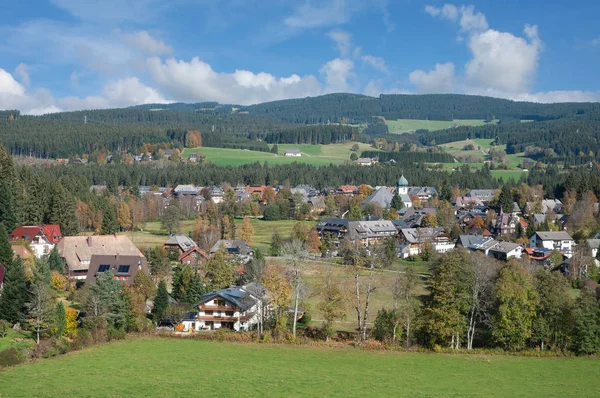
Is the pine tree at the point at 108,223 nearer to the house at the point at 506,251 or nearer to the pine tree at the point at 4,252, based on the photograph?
the pine tree at the point at 4,252

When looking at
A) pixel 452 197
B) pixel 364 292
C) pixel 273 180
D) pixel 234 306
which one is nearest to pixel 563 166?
pixel 452 197

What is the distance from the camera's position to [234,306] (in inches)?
1481

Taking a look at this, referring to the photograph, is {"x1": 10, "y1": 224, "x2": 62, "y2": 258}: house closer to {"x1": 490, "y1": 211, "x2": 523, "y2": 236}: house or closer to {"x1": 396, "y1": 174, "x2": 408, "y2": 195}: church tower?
{"x1": 490, "y1": 211, "x2": 523, "y2": 236}: house

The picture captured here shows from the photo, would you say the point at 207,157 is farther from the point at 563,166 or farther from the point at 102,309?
the point at 102,309

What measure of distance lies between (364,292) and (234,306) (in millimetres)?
12878

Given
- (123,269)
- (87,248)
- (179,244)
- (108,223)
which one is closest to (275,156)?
(108,223)

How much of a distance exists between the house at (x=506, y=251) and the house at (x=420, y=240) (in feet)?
20.7

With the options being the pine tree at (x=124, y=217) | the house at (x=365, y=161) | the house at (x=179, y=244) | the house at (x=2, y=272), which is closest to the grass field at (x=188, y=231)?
the pine tree at (x=124, y=217)

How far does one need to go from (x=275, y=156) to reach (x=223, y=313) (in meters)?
138

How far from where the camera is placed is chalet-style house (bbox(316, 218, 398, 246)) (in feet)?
236

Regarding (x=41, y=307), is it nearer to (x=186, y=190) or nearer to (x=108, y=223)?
(x=108, y=223)

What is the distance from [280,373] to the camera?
1037 inches

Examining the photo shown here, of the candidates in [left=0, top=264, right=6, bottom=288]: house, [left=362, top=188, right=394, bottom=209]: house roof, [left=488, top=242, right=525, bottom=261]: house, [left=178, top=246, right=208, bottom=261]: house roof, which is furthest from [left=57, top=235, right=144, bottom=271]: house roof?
[left=362, top=188, right=394, bottom=209]: house roof

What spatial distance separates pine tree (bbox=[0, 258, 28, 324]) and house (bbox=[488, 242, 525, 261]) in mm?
46752
